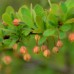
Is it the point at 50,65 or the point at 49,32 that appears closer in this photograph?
the point at 49,32

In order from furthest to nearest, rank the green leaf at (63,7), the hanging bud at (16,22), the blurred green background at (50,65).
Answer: the blurred green background at (50,65) → the hanging bud at (16,22) → the green leaf at (63,7)

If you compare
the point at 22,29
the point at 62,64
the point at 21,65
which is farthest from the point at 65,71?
the point at 22,29

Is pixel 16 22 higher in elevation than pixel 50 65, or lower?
higher

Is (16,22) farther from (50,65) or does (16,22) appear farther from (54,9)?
(50,65)

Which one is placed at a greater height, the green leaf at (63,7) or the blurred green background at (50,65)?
the green leaf at (63,7)

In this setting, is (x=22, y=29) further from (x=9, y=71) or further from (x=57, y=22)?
(x=9, y=71)

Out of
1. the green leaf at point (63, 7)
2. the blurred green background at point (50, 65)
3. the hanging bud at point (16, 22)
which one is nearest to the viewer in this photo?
the green leaf at point (63, 7)

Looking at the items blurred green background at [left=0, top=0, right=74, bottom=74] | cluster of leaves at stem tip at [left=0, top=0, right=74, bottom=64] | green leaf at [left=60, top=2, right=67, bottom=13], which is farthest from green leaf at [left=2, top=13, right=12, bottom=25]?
blurred green background at [left=0, top=0, right=74, bottom=74]

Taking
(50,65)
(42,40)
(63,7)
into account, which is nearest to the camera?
(63,7)

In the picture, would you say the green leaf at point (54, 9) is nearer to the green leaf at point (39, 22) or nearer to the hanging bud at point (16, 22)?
the green leaf at point (39, 22)

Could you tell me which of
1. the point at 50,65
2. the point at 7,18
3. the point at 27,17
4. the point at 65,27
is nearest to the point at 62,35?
the point at 65,27

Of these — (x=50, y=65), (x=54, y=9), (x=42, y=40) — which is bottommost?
(x=50, y=65)

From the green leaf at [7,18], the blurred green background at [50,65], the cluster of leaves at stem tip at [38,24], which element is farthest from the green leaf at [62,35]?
the blurred green background at [50,65]
